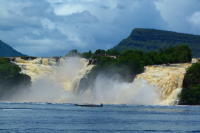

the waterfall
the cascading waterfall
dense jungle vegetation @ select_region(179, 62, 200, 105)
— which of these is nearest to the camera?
dense jungle vegetation @ select_region(179, 62, 200, 105)

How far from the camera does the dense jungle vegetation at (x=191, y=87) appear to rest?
8912cm

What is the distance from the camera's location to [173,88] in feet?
303

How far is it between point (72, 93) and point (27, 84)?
15.8 meters

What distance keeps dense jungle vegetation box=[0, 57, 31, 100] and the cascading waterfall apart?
304 centimetres

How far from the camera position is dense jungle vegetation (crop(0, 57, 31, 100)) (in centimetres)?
12238

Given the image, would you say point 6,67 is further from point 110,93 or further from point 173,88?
point 173,88

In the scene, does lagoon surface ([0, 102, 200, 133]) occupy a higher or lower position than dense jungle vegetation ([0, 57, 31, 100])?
lower

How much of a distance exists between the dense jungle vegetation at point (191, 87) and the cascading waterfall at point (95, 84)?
1498 mm

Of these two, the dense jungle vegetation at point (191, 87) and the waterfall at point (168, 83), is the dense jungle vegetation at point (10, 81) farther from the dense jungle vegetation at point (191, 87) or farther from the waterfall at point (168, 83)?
the dense jungle vegetation at point (191, 87)

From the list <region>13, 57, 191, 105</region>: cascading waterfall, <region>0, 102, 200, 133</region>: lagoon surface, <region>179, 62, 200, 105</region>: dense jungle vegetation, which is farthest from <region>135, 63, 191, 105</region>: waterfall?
<region>0, 102, 200, 133</region>: lagoon surface

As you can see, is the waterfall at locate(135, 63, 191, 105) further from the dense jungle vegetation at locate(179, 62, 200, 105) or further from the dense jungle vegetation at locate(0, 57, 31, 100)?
the dense jungle vegetation at locate(0, 57, 31, 100)

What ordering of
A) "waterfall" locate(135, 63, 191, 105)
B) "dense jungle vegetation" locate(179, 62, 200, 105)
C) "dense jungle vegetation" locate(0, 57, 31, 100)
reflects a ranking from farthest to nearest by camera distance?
"dense jungle vegetation" locate(0, 57, 31, 100), "waterfall" locate(135, 63, 191, 105), "dense jungle vegetation" locate(179, 62, 200, 105)

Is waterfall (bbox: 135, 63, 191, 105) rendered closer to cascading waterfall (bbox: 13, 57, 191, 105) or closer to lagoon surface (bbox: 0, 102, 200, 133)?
cascading waterfall (bbox: 13, 57, 191, 105)

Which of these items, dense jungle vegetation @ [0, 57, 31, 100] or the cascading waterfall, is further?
dense jungle vegetation @ [0, 57, 31, 100]
